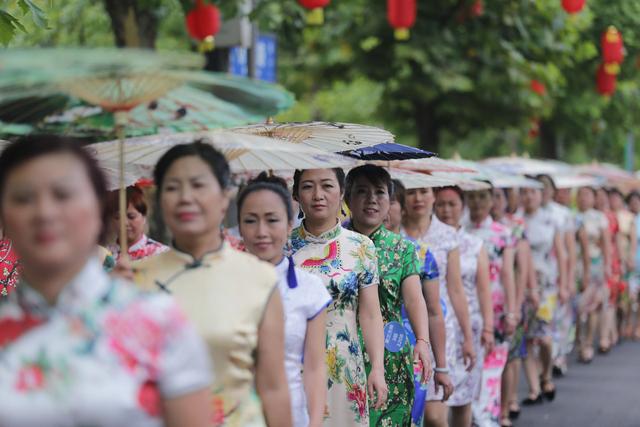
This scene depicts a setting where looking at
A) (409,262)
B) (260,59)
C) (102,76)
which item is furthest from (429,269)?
(260,59)

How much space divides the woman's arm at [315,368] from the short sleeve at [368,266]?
1.19m

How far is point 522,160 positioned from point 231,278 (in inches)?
467

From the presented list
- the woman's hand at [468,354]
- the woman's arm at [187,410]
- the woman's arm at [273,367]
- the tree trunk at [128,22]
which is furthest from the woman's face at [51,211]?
the tree trunk at [128,22]

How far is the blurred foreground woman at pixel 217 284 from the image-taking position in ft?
→ 13.0

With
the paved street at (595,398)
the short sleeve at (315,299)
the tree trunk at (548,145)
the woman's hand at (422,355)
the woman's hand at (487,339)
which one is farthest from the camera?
the tree trunk at (548,145)

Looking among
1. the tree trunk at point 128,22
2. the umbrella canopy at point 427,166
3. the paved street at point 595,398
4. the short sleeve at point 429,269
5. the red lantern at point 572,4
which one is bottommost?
the paved street at point 595,398

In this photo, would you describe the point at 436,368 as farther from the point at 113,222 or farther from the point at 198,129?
the point at 198,129

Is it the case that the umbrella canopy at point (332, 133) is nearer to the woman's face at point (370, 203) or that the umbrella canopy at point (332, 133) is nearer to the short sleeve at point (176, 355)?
the woman's face at point (370, 203)

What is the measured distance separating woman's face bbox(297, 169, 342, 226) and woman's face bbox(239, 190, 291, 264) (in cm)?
121

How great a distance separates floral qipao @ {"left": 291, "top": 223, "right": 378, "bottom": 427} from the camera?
642 cm

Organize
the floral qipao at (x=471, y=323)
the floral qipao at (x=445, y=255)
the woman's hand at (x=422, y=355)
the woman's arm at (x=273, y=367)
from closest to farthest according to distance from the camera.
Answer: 1. the woman's arm at (x=273, y=367)
2. the woman's hand at (x=422, y=355)
3. the floral qipao at (x=445, y=255)
4. the floral qipao at (x=471, y=323)

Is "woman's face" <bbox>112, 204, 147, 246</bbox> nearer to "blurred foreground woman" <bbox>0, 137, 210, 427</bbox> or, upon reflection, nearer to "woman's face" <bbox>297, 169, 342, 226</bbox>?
"woman's face" <bbox>297, 169, 342, 226</bbox>

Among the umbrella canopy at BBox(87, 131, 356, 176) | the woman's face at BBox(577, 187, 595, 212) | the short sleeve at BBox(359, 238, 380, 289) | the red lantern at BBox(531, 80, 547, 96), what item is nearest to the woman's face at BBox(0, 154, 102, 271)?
the umbrella canopy at BBox(87, 131, 356, 176)

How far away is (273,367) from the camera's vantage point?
164 inches
